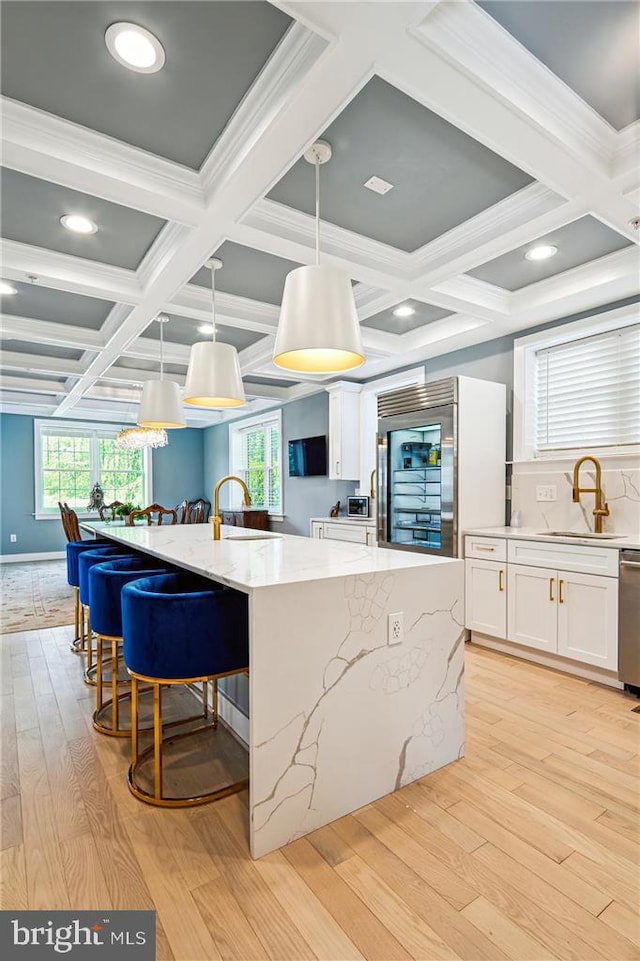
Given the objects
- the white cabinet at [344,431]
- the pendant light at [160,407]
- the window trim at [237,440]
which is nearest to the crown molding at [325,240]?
the pendant light at [160,407]

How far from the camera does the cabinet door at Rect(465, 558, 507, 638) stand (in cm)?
352

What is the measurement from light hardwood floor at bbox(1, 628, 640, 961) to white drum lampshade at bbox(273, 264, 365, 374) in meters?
1.79

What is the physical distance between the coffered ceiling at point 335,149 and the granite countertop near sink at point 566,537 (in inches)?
65.0

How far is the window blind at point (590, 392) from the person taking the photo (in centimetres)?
342

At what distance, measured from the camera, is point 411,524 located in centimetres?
430

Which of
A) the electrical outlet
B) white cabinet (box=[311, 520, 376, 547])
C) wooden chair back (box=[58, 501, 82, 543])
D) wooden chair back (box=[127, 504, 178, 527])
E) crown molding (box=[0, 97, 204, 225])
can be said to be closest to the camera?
the electrical outlet

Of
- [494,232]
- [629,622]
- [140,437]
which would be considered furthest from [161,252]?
[140,437]

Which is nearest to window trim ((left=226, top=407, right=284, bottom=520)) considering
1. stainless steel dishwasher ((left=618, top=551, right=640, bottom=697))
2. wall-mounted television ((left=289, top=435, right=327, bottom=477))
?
wall-mounted television ((left=289, top=435, right=327, bottom=477))

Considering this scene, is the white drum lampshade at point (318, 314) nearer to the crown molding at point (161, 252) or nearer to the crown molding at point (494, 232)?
the crown molding at point (161, 252)

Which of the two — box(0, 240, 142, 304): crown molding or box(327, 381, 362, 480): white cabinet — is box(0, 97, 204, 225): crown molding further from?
box(327, 381, 362, 480): white cabinet

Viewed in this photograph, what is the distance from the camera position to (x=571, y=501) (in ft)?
12.1

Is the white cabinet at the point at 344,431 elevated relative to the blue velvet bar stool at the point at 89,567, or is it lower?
elevated

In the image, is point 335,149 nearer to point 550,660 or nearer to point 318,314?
point 318,314

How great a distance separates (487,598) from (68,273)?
3734mm
